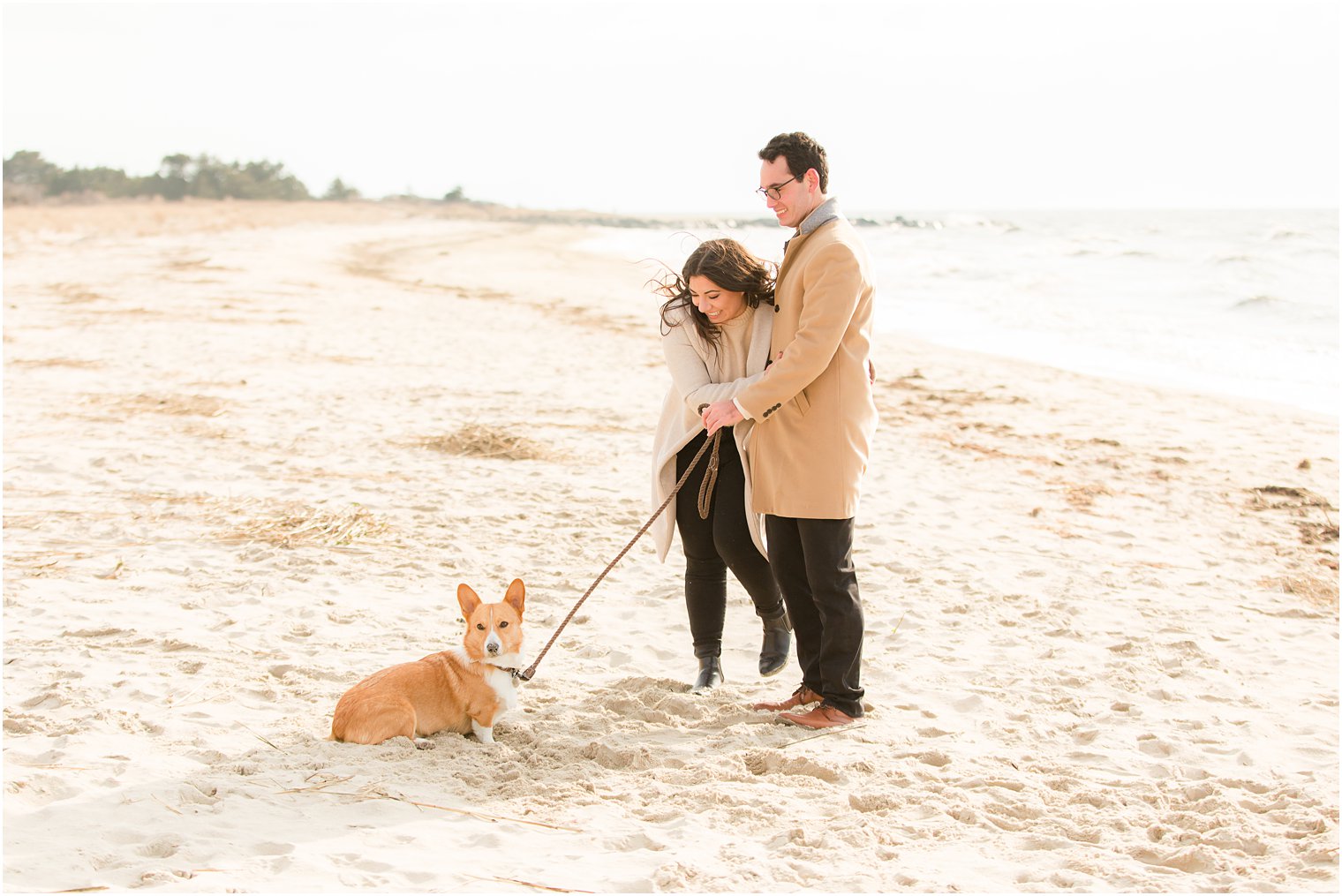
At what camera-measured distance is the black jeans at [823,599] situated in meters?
3.96

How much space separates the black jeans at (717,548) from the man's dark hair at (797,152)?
3.44 feet

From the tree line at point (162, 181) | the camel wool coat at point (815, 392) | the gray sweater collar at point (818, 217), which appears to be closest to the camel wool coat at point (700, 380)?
the camel wool coat at point (815, 392)

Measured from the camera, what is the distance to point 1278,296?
21.6 metres

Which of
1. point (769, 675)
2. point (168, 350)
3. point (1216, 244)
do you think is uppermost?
point (1216, 244)

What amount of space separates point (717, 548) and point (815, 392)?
81 cm

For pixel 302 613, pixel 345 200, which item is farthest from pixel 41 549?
pixel 345 200

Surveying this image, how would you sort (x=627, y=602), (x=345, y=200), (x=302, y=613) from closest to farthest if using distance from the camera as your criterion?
(x=302, y=613)
(x=627, y=602)
(x=345, y=200)

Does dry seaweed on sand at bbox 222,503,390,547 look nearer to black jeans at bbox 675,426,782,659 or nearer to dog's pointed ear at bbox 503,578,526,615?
dog's pointed ear at bbox 503,578,526,615

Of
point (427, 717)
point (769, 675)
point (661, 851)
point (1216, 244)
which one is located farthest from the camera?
point (1216, 244)

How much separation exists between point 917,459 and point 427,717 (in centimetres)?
561

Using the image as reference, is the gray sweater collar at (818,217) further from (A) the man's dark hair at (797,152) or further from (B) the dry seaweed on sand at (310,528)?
(B) the dry seaweed on sand at (310,528)

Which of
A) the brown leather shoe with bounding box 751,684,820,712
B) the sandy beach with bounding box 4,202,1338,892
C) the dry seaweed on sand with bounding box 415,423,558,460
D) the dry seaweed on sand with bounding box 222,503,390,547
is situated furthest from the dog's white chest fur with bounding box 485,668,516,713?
the dry seaweed on sand with bounding box 415,423,558,460

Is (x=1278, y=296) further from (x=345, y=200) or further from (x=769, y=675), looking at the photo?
(x=345, y=200)

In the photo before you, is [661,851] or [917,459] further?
[917,459]
